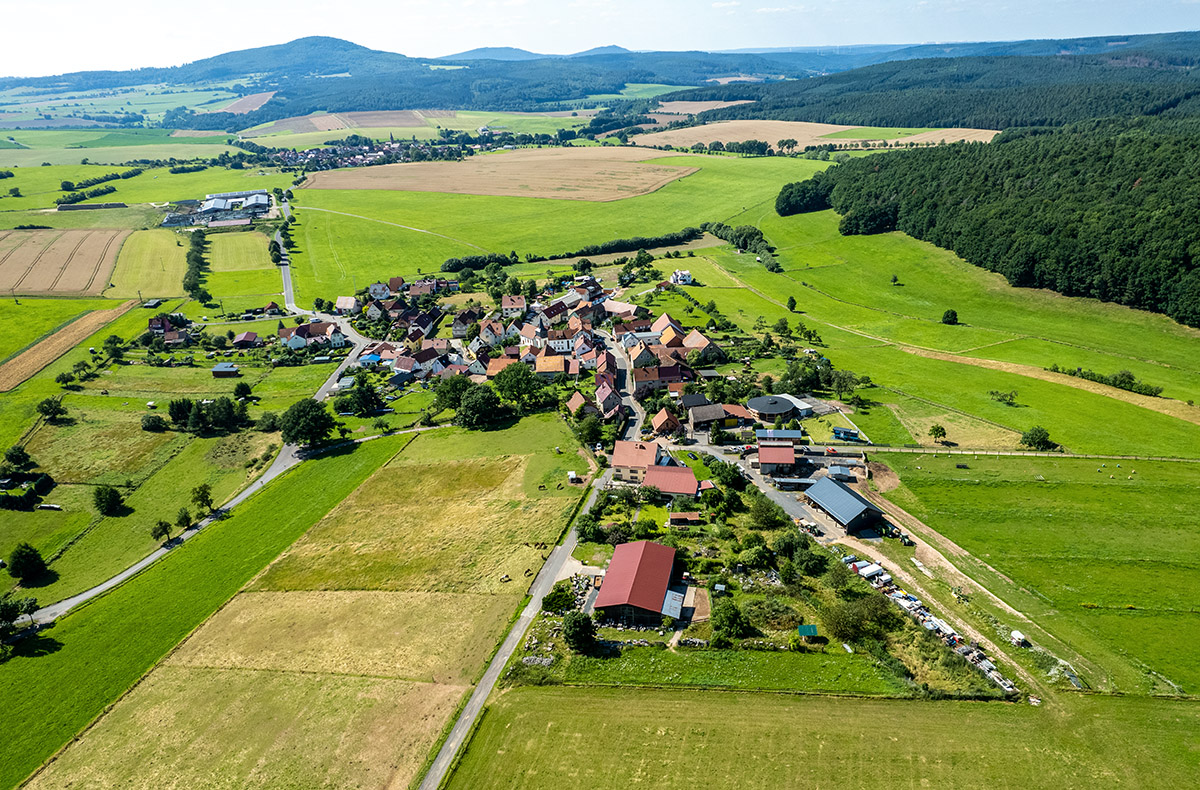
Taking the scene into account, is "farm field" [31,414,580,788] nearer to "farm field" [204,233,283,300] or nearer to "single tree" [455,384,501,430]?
"single tree" [455,384,501,430]

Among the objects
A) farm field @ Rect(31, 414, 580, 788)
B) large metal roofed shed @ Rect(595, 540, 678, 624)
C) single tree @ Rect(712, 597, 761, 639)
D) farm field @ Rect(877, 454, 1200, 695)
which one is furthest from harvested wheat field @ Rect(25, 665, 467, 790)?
farm field @ Rect(877, 454, 1200, 695)

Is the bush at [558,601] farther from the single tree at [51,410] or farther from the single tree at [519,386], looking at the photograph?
the single tree at [51,410]

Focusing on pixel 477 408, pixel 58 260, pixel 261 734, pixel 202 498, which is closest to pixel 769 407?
pixel 477 408

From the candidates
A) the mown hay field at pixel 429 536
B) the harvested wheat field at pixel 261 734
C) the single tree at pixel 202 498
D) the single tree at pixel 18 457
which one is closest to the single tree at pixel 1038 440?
the mown hay field at pixel 429 536

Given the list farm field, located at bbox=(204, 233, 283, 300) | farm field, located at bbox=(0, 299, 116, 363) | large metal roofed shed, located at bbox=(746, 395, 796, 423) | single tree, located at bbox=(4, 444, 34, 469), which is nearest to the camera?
single tree, located at bbox=(4, 444, 34, 469)

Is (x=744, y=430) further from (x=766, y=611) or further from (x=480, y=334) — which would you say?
(x=480, y=334)

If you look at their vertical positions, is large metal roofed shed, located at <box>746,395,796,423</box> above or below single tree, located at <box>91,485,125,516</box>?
above

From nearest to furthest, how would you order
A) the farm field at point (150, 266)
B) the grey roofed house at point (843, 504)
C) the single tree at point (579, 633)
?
1. the single tree at point (579, 633)
2. the grey roofed house at point (843, 504)
3. the farm field at point (150, 266)

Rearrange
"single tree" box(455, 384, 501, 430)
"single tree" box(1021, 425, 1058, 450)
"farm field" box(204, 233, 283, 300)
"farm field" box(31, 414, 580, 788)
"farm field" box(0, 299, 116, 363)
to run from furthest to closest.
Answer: "farm field" box(204, 233, 283, 300), "farm field" box(0, 299, 116, 363), "single tree" box(455, 384, 501, 430), "single tree" box(1021, 425, 1058, 450), "farm field" box(31, 414, 580, 788)
